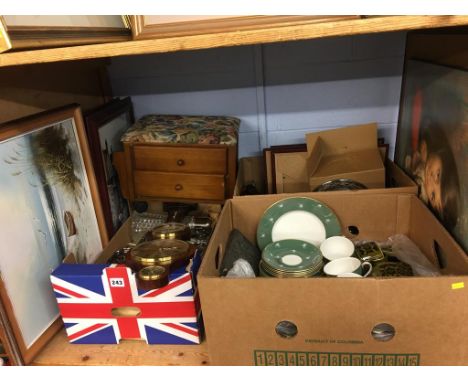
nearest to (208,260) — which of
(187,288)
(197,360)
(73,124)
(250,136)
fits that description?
(187,288)

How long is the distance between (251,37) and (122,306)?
629mm

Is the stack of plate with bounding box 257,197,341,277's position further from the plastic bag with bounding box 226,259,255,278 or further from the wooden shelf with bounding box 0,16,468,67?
the wooden shelf with bounding box 0,16,468,67

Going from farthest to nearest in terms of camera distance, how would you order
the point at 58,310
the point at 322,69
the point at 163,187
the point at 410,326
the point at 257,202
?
1. the point at 322,69
2. the point at 163,187
3. the point at 257,202
4. the point at 58,310
5. the point at 410,326

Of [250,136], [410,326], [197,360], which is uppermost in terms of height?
[250,136]

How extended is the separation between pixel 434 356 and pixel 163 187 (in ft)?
2.79

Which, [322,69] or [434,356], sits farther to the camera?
[322,69]

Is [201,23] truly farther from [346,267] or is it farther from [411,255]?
[411,255]

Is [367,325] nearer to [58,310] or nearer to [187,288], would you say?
[187,288]

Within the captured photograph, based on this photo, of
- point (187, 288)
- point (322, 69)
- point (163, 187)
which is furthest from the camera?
point (322, 69)

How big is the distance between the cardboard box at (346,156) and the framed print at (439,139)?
11cm

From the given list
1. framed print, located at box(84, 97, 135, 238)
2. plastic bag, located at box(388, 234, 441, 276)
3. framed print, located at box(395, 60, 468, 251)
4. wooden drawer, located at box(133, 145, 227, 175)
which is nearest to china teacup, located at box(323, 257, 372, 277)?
plastic bag, located at box(388, 234, 441, 276)

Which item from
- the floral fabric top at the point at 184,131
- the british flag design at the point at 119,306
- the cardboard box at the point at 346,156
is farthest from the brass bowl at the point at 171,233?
the cardboard box at the point at 346,156

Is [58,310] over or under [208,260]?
under

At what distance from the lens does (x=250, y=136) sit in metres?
1.43
